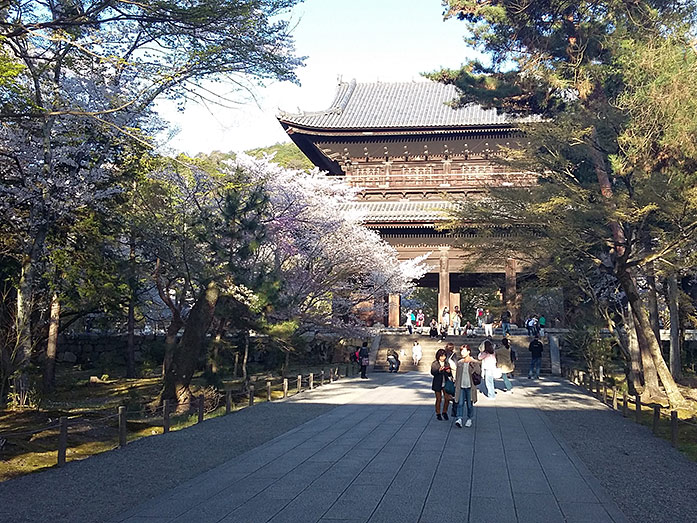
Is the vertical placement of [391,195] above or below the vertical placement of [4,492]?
above

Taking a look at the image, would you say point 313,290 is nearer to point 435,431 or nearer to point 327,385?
point 327,385

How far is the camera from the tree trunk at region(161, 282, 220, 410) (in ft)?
53.0

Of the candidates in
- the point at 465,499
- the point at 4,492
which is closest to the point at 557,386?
the point at 465,499

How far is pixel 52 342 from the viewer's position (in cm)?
1895

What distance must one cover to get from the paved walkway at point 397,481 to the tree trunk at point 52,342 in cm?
928

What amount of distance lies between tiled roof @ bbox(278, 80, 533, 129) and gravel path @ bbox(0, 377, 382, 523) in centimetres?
2278

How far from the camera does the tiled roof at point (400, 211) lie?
105 ft

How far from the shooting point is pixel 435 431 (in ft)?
38.5

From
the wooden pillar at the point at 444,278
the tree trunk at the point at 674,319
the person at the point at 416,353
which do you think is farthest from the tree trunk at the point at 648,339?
the wooden pillar at the point at 444,278

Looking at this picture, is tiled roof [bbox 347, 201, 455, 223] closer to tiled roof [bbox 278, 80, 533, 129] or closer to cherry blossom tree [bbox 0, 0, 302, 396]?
tiled roof [bbox 278, 80, 533, 129]

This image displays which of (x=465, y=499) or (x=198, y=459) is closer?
(x=465, y=499)

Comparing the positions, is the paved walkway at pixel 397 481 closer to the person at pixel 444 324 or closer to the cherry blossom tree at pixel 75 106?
the cherry blossom tree at pixel 75 106

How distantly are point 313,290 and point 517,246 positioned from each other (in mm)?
8370

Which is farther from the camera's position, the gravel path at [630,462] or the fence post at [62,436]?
the fence post at [62,436]
